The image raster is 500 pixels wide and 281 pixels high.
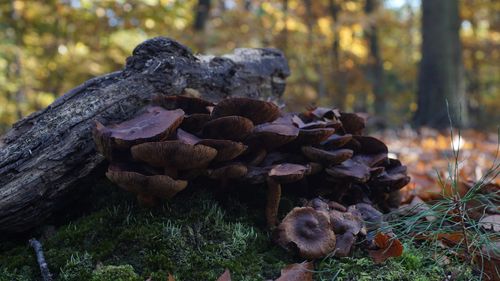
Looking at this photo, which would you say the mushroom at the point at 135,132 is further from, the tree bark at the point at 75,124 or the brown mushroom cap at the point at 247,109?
the tree bark at the point at 75,124

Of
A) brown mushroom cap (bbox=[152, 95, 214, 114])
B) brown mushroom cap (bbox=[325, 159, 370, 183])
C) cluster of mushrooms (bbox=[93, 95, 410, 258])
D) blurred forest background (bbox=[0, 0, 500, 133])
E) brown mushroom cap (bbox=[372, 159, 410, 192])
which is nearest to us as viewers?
cluster of mushrooms (bbox=[93, 95, 410, 258])

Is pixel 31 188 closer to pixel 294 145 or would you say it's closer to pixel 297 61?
pixel 294 145

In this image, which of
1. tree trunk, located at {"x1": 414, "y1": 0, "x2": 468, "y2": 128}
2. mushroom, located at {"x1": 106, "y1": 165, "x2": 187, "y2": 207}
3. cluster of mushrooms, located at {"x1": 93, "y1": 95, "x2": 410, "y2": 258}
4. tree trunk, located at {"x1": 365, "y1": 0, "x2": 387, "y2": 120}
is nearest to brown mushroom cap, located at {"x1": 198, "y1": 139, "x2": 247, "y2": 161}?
cluster of mushrooms, located at {"x1": 93, "y1": 95, "x2": 410, "y2": 258}

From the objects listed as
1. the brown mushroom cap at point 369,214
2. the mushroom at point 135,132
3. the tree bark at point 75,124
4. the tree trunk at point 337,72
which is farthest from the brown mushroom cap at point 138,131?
the tree trunk at point 337,72

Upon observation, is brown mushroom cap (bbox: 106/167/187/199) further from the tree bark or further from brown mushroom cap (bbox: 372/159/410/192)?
brown mushroom cap (bbox: 372/159/410/192)

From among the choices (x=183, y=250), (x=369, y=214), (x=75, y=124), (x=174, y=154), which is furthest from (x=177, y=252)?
(x=369, y=214)

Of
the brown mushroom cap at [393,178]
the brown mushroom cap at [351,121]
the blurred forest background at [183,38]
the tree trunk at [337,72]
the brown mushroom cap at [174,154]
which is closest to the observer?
the brown mushroom cap at [174,154]
